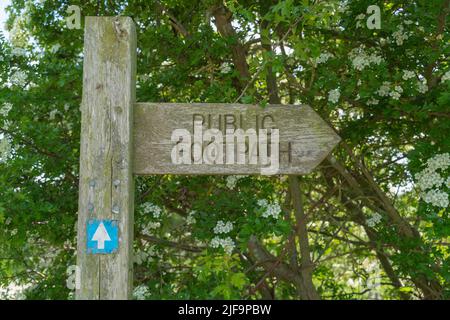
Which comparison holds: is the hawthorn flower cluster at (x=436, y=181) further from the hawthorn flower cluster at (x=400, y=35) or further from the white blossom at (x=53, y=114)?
the white blossom at (x=53, y=114)

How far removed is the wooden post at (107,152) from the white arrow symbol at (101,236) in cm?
3

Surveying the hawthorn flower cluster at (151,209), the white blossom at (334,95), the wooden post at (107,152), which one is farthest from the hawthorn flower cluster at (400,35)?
the wooden post at (107,152)

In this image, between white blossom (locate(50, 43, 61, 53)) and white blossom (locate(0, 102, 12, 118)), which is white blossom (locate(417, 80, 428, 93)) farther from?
white blossom (locate(50, 43, 61, 53))

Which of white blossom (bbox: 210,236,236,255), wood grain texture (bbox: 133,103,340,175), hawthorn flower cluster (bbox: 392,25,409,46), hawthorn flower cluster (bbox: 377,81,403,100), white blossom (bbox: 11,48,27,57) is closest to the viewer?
wood grain texture (bbox: 133,103,340,175)

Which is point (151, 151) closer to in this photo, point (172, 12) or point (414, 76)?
point (414, 76)

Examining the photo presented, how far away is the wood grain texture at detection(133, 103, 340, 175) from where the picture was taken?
193 centimetres

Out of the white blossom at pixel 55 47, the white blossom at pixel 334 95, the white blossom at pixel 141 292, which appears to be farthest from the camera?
the white blossom at pixel 55 47

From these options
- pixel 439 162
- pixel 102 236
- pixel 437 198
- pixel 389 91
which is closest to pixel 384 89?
pixel 389 91

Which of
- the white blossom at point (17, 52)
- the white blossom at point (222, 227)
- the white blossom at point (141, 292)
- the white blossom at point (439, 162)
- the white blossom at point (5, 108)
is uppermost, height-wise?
the white blossom at point (17, 52)

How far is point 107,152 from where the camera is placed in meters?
1.86

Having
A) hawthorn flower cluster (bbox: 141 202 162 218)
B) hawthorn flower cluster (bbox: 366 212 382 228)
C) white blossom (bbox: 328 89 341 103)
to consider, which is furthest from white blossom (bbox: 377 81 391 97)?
hawthorn flower cluster (bbox: 141 202 162 218)

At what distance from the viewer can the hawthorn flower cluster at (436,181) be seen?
8.22ft

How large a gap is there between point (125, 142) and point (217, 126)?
32 centimetres

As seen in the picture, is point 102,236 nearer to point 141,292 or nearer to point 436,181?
point 141,292
